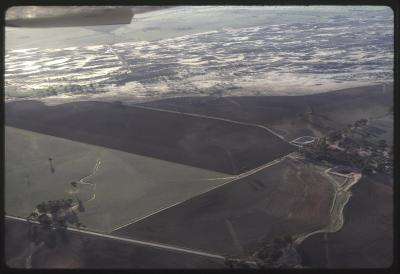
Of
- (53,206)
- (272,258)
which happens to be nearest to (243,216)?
(272,258)

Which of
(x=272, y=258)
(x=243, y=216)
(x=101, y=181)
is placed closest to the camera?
(x=272, y=258)

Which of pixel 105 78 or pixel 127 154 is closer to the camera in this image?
pixel 127 154

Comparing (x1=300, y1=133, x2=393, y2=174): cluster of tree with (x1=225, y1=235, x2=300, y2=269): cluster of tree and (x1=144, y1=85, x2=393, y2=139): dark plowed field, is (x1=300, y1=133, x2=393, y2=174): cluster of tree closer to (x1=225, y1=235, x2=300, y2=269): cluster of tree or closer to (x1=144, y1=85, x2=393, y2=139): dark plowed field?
(x1=144, y1=85, x2=393, y2=139): dark plowed field

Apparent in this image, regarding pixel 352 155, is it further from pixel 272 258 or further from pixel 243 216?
pixel 272 258

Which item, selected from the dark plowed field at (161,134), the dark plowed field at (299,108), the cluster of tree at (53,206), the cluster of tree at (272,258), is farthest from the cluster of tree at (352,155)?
the cluster of tree at (53,206)

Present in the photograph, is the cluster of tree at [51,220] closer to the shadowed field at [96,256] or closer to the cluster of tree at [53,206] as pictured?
the cluster of tree at [53,206]

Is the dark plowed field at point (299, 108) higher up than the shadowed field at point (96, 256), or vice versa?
the dark plowed field at point (299, 108)

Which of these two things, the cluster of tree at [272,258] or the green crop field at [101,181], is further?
the green crop field at [101,181]

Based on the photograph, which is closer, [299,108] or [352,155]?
[352,155]

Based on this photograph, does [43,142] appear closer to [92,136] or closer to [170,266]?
[92,136]
